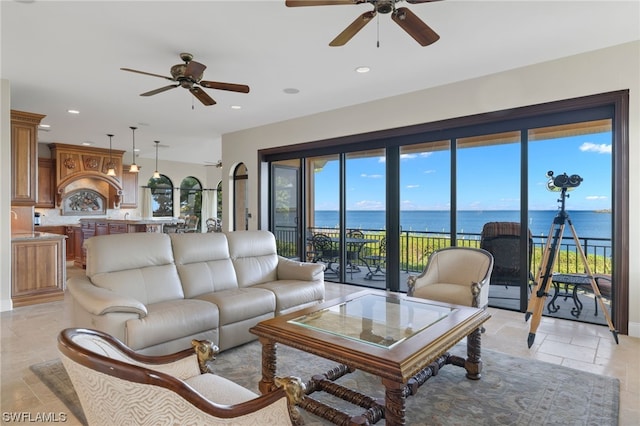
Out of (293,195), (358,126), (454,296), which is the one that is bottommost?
(454,296)

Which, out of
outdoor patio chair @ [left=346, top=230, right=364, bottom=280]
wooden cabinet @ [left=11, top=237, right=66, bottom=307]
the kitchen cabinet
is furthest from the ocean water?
the kitchen cabinet

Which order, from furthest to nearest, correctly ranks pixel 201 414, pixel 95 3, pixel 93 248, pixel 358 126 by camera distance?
pixel 358 126 → pixel 93 248 → pixel 95 3 → pixel 201 414

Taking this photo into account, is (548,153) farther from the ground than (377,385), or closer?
Result: farther from the ground

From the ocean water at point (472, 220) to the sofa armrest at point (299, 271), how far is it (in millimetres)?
1986

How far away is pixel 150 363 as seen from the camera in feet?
5.31

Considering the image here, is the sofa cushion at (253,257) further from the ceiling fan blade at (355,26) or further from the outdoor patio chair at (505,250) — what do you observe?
the outdoor patio chair at (505,250)

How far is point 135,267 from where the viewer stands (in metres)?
3.23

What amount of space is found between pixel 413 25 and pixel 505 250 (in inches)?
126

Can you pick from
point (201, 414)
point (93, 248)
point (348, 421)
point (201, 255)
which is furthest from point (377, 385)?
point (93, 248)

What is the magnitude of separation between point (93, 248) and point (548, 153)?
4.97 meters

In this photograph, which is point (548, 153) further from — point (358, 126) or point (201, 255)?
point (201, 255)

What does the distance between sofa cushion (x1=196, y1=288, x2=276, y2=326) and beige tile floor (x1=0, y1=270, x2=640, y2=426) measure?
1.23m

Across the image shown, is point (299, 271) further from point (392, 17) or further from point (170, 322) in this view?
point (392, 17)

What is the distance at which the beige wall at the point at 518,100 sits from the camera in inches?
142
